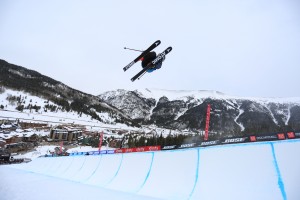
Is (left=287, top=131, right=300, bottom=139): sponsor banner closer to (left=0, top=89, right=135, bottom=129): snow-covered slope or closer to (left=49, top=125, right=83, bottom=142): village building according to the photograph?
(left=49, top=125, right=83, bottom=142): village building

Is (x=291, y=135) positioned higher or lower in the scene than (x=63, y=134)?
higher

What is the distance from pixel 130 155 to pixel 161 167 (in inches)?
115

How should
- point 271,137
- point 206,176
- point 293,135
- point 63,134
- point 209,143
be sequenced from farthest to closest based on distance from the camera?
1. point 63,134
2. point 209,143
3. point 206,176
4. point 271,137
5. point 293,135

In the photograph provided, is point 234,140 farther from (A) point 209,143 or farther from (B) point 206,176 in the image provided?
(B) point 206,176

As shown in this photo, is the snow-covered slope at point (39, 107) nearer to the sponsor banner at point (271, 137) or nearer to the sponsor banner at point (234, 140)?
the sponsor banner at point (234, 140)

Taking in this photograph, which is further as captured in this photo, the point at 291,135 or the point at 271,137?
the point at 271,137

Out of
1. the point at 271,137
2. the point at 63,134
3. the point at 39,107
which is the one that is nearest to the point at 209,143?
the point at 271,137

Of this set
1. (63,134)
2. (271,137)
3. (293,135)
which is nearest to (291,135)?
(293,135)

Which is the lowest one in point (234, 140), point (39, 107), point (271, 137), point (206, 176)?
point (206, 176)

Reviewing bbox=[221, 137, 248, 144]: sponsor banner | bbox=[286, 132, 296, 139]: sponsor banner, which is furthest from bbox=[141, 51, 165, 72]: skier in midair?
bbox=[286, 132, 296, 139]: sponsor banner

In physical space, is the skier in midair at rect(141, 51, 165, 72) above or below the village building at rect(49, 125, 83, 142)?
above

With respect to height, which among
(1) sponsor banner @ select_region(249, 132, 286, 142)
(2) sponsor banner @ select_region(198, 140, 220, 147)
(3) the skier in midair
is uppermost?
(3) the skier in midair

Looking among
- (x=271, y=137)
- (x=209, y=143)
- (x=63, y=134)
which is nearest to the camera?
(x=271, y=137)

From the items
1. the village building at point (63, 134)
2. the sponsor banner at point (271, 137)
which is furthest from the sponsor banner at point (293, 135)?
the village building at point (63, 134)
